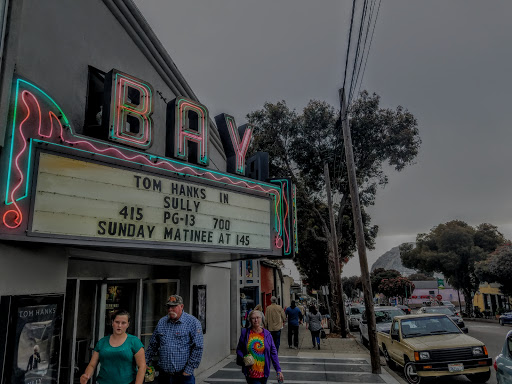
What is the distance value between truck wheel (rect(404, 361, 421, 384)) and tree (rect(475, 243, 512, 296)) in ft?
89.3

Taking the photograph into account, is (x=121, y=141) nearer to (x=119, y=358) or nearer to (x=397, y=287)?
(x=119, y=358)

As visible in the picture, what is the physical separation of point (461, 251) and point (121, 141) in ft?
146

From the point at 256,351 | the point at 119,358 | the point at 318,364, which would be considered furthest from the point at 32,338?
the point at 318,364

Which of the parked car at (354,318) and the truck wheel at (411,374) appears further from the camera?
the parked car at (354,318)

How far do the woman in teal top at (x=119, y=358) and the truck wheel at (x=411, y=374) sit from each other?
6.59 meters

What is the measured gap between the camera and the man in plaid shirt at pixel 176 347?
4.92m

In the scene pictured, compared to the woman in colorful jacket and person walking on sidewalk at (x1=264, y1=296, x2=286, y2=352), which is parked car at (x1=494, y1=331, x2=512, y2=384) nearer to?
the woman in colorful jacket

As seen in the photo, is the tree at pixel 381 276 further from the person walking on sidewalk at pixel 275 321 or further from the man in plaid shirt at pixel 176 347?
the man in plaid shirt at pixel 176 347

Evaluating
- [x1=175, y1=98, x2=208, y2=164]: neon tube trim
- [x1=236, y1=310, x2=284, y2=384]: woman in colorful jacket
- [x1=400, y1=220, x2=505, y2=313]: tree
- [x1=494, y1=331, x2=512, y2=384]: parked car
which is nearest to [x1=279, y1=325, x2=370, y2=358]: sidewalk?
[x1=494, y1=331, x2=512, y2=384]: parked car

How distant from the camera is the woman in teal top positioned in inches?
162

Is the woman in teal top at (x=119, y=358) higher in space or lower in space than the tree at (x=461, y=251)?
lower

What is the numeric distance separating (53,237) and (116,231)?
86 centimetres

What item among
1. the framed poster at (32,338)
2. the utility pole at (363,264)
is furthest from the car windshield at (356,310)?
the framed poster at (32,338)

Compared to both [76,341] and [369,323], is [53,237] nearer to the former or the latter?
[76,341]
